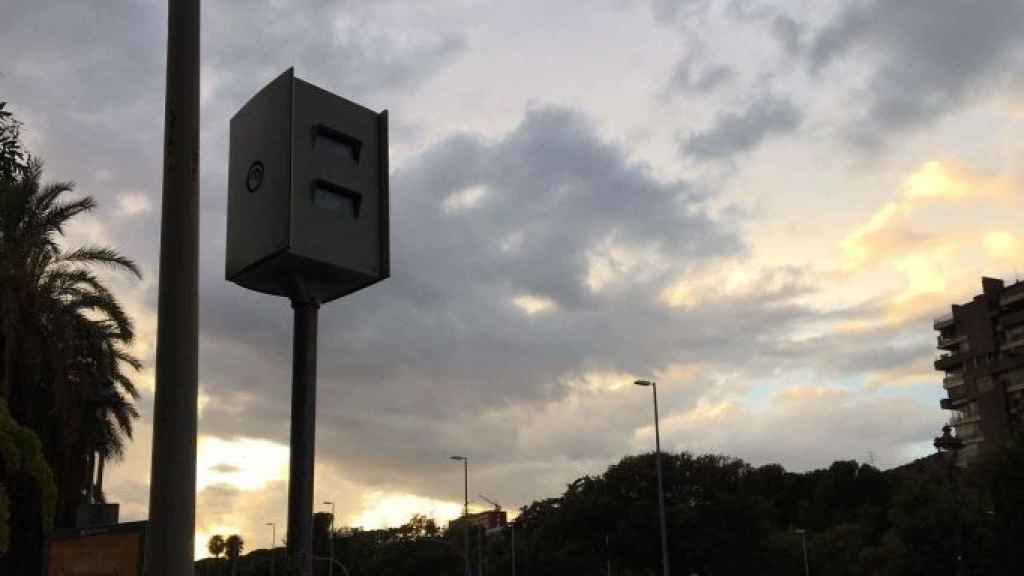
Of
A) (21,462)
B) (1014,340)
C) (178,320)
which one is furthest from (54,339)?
(1014,340)

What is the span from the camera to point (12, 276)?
23.4 m

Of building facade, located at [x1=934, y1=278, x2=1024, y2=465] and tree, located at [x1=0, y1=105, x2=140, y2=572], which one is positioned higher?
building facade, located at [x1=934, y1=278, x2=1024, y2=465]

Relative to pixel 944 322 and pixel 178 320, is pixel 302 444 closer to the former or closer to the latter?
pixel 178 320

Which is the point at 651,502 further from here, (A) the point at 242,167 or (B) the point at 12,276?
(A) the point at 242,167

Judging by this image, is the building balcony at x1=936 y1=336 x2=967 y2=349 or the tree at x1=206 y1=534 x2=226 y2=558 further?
the tree at x1=206 y1=534 x2=226 y2=558

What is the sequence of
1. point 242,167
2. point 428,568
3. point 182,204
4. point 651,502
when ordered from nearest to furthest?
point 182,204, point 242,167, point 651,502, point 428,568

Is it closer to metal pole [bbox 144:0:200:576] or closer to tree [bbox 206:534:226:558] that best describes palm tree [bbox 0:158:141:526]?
metal pole [bbox 144:0:200:576]

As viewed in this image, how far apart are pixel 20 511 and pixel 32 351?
3811 millimetres

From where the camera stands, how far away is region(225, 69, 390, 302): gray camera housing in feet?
41.8

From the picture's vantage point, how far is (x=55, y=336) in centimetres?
2372

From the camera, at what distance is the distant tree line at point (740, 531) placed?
6031 cm

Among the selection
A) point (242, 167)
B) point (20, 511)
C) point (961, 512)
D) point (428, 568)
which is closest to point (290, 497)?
point (242, 167)

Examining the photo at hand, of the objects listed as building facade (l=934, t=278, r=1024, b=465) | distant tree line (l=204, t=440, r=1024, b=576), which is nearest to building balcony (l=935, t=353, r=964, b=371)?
building facade (l=934, t=278, r=1024, b=465)

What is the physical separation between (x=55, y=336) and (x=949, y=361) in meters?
112
